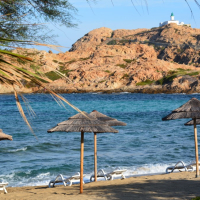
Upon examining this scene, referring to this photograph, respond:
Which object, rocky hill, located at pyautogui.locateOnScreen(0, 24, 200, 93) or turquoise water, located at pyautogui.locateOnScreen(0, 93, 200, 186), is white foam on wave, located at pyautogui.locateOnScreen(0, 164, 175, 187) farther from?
rocky hill, located at pyautogui.locateOnScreen(0, 24, 200, 93)

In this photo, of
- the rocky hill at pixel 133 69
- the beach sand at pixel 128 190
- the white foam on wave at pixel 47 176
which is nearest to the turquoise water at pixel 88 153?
the white foam on wave at pixel 47 176

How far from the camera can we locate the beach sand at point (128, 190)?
908cm

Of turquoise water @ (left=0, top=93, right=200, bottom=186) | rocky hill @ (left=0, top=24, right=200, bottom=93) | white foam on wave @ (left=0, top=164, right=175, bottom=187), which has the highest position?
rocky hill @ (left=0, top=24, right=200, bottom=93)

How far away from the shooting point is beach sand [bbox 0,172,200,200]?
29.8 ft

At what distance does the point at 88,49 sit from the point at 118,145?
123 meters

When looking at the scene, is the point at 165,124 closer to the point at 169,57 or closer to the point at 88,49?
the point at 88,49

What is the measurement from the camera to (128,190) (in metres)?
9.94

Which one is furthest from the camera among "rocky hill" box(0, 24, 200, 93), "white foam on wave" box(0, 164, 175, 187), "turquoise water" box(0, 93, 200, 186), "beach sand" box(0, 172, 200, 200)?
"rocky hill" box(0, 24, 200, 93)

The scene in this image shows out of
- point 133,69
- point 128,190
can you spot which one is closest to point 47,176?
point 128,190

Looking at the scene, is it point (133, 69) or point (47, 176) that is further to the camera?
point (133, 69)

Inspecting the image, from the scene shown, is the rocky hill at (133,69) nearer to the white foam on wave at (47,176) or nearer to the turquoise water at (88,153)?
the turquoise water at (88,153)

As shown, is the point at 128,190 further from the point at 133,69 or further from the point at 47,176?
the point at 133,69

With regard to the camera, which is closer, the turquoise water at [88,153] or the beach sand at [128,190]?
the beach sand at [128,190]

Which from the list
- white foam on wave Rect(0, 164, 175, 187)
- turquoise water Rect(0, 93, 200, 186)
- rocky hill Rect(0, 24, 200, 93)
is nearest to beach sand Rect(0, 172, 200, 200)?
white foam on wave Rect(0, 164, 175, 187)
